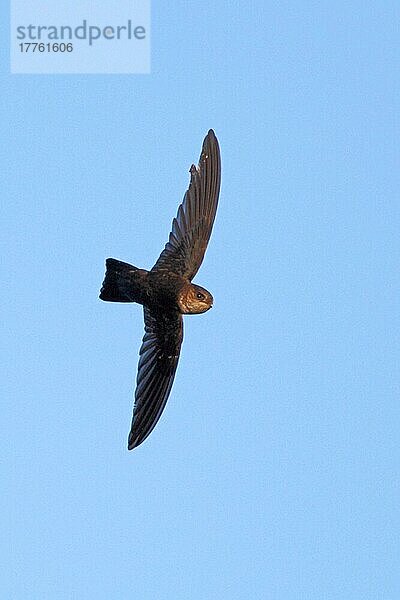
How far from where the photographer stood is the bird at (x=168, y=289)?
44.4 ft

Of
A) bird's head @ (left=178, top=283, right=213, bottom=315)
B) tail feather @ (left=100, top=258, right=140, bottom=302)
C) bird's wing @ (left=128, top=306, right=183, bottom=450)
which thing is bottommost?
bird's wing @ (left=128, top=306, right=183, bottom=450)

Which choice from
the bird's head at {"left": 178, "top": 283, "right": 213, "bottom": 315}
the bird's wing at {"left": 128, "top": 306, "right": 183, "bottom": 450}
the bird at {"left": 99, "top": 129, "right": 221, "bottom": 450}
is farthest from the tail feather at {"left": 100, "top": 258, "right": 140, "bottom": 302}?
the bird's head at {"left": 178, "top": 283, "right": 213, "bottom": 315}

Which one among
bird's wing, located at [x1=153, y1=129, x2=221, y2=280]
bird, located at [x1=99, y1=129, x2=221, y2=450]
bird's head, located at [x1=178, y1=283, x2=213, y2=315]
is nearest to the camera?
bird's head, located at [x1=178, y1=283, x2=213, y2=315]

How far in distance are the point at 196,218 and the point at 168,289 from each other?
101 cm

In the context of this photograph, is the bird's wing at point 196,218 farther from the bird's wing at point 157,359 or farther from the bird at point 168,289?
the bird's wing at point 157,359

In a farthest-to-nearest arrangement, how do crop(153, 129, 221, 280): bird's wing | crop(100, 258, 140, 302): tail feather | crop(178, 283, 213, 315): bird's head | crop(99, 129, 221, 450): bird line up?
crop(153, 129, 221, 280): bird's wing → crop(100, 258, 140, 302): tail feather → crop(99, 129, 221, 450): bird → crop(178, 283, 213, 315): bird's head

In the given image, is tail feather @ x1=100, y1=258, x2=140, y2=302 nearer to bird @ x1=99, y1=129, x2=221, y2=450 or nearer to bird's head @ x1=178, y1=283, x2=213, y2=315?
bird @ x1=99, y1=129, x2=221, y2=450

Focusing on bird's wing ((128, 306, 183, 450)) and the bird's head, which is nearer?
the bird's head

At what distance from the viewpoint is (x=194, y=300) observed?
44.2 feet

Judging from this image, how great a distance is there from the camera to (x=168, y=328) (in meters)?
13.9

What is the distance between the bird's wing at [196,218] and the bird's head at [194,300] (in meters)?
0.42

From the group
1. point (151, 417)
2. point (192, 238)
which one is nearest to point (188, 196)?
point (192, 238)

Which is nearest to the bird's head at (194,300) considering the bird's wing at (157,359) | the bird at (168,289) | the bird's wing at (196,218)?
the bird at (168,289)

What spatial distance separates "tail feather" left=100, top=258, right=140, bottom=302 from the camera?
13.7 meters
